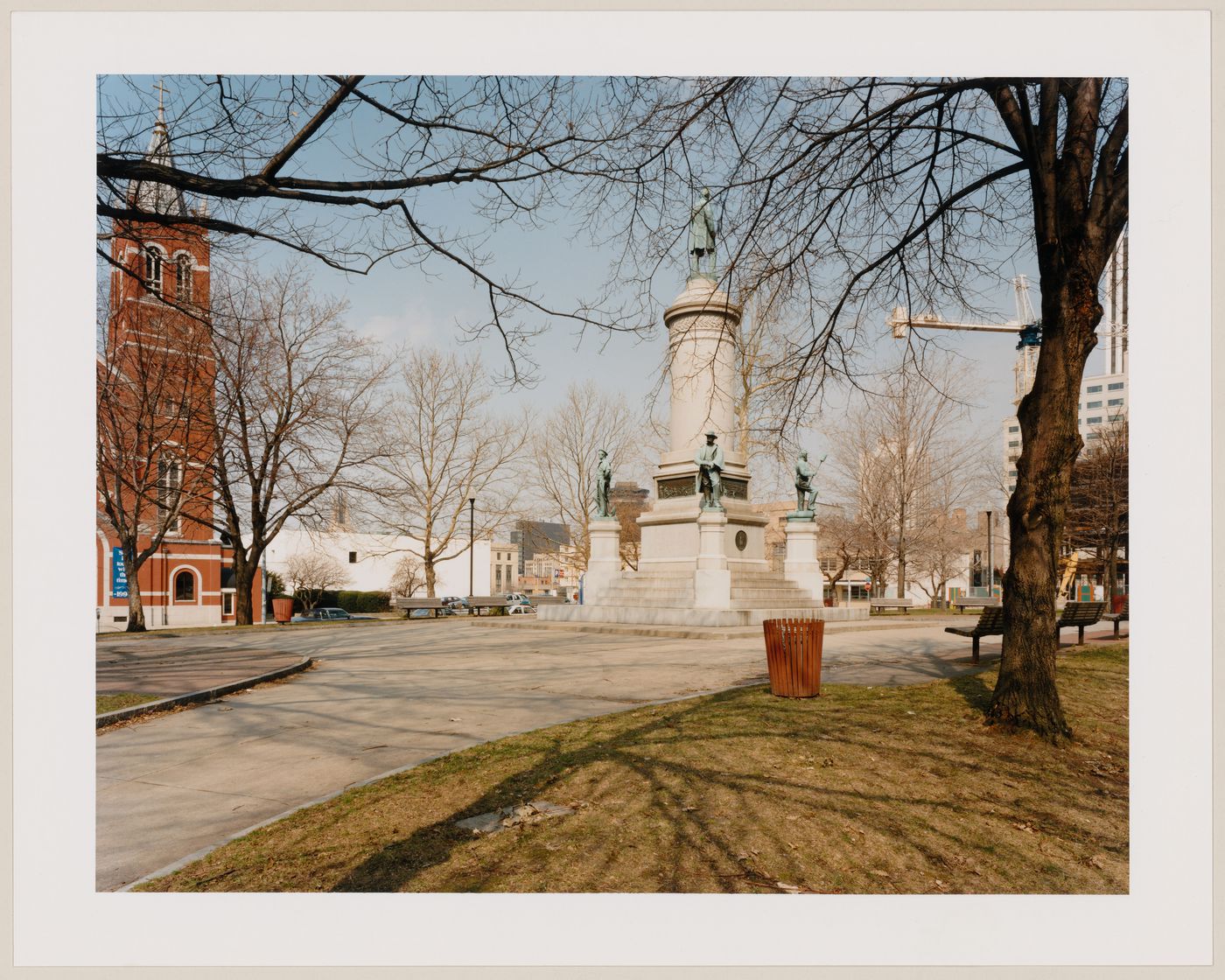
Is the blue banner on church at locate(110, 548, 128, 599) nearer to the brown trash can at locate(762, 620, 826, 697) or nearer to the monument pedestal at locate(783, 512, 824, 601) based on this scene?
the monument pedestal at locate(783, 512, 824, 601)

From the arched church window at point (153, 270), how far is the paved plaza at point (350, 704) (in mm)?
4176

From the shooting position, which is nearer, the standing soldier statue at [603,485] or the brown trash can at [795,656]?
the brown trash can at [795,656]

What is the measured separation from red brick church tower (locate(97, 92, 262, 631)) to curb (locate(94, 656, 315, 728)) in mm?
3896

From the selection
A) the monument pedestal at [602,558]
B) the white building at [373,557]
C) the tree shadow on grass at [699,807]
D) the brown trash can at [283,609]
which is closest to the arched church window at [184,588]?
the brown trash can at [283,609]

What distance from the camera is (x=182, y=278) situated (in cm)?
805

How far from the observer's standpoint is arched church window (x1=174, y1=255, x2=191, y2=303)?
7.73m

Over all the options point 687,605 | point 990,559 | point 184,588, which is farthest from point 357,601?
point 990,559

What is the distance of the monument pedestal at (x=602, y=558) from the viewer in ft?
75.3

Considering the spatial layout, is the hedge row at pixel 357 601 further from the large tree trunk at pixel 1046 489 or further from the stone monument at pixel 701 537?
the large tree trunk at pixel 1046 489

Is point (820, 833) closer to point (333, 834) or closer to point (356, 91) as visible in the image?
point (333, 834)

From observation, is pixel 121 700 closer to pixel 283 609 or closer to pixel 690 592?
pixel 690 592

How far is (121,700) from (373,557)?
128 ft

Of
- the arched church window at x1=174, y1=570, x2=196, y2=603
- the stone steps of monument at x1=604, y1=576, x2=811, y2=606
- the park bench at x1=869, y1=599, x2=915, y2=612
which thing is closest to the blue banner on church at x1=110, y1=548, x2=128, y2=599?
the arched church window at x1=174, y1=570, x2=196, y2=603

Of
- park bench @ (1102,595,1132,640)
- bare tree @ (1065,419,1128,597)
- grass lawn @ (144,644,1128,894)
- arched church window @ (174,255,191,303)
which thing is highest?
arched church window @ (174,255,191,303)
